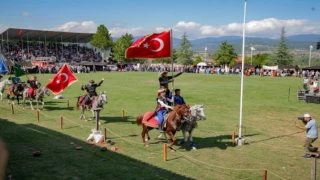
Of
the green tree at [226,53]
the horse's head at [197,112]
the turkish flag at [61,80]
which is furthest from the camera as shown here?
the green tree at [226,53]

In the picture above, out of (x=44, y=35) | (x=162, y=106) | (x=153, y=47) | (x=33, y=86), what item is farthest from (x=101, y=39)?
(x=162, y=106)

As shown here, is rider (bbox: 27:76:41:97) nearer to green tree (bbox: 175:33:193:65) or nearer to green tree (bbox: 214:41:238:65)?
green tree (bbox: 214:41:238:65)

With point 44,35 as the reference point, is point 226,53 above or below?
below

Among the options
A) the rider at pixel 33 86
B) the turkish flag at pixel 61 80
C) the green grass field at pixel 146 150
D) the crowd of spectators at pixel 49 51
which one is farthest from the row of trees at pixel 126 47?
the turkish flag at pixel 61 80

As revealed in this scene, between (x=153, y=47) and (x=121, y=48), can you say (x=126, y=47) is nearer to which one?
(x=121, y=48)

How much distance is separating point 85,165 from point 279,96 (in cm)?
2432

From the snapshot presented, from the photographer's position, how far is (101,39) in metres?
85.4

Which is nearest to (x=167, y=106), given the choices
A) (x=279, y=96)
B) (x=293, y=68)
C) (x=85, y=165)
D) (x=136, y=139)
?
(x=136, y=139)

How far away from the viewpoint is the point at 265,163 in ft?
38.3

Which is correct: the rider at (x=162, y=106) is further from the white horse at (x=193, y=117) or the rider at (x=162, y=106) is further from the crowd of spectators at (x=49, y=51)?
the crowd of spectators at (x=49, y=51)

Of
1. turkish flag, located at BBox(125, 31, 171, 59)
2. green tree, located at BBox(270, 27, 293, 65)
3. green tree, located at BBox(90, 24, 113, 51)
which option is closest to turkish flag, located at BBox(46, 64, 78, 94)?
turkish flag, located at BBox(125, 31, 171, 59)

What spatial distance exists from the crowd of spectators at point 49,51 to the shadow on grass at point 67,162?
63270 mm

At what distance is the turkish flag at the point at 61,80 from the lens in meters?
18.1

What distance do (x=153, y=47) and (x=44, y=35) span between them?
68201 millimetres
